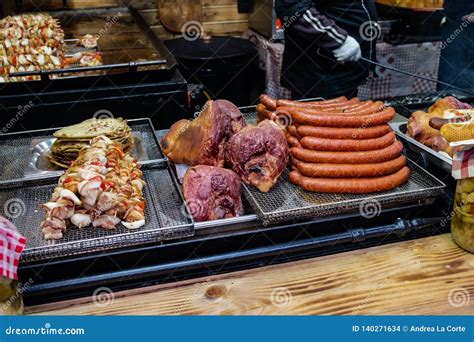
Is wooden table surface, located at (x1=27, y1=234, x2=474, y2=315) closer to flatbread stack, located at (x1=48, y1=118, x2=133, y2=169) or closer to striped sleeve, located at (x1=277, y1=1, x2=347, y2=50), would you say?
flatbread stack, located at (x1=48, y1=118, x2=133, y2=169)

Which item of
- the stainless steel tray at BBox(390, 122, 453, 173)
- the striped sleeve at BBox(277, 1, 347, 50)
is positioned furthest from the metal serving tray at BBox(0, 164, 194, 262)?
the striped sleeve at BBox(277, 1, 347, 50)

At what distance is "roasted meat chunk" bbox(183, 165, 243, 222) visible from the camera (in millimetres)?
2033

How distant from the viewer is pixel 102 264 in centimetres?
189

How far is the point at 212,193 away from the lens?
6.76ft

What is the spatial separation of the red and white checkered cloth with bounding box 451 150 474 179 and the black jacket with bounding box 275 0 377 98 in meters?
2.13

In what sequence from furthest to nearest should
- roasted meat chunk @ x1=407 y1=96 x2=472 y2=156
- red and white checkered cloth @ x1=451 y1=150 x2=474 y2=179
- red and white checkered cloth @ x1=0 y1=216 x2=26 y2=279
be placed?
1. roasted meat chunk @ x1=407 y1=96 x2=472 y2=156
2. red and white checkered cloth @ x1=451 y1=150 x2=474 y2=179
3. red and white checkered cloth @ x1=0 y1=216 x2=26 y2=279

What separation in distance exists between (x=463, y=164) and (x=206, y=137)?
1.09m

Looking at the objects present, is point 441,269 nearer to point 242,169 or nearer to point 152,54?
point 242,169

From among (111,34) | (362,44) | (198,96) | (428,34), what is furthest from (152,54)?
(428,34)

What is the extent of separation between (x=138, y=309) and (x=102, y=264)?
0.22 meters

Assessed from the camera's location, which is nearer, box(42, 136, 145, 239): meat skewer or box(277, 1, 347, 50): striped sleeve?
box(42, 136, 145, 239): meat skewer

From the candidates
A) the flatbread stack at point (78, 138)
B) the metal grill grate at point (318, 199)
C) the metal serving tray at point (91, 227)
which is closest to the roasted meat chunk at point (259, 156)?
the metal grill grate at point (318, 199)

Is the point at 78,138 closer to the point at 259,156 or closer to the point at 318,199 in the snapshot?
the point at 259,156

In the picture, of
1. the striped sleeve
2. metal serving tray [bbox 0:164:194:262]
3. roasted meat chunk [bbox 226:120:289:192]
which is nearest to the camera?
metal serving tray [bbox 0:164:194:262]
